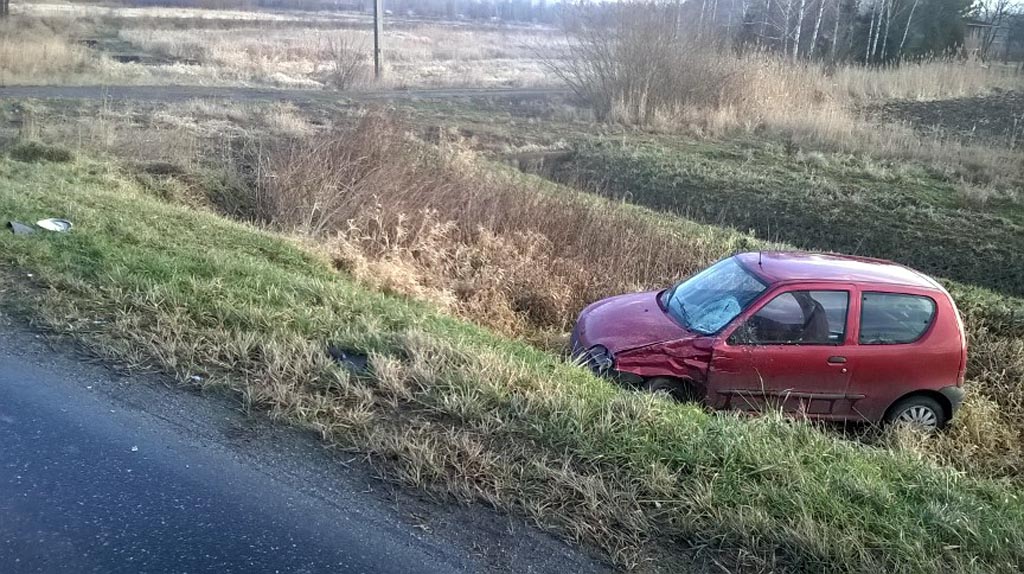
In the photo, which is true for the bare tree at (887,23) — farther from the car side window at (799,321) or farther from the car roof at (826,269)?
the car side window at (799,321)

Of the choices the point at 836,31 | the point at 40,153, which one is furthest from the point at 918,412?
A: the point at 836,31

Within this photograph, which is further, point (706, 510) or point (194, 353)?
point (194, 353)

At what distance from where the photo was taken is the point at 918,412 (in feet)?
25.1

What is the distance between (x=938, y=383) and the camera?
7.61 m

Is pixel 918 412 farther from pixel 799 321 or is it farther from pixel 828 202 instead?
pixel 828 202

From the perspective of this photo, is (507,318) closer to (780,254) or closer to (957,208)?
(780,254)

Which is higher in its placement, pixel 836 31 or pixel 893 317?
pixel 836 31

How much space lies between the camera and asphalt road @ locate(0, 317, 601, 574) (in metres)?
3.29

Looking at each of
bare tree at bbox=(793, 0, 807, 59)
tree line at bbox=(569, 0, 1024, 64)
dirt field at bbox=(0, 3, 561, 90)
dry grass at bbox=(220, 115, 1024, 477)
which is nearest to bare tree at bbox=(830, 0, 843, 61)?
tree line at bbox=(569, 0, 1024, 64)

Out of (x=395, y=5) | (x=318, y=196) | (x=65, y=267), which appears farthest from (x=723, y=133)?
(x=395, y=5)

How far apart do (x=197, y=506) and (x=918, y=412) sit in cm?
642

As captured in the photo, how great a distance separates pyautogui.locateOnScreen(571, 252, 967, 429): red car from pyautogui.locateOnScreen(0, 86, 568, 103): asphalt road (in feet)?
57.0

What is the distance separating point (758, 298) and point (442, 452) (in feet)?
13.7

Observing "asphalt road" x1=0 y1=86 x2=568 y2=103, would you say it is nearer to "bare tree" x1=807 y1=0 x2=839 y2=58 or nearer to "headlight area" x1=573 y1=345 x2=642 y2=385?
"bare tree" x1=807 y1=0 x2=839 y2=58
